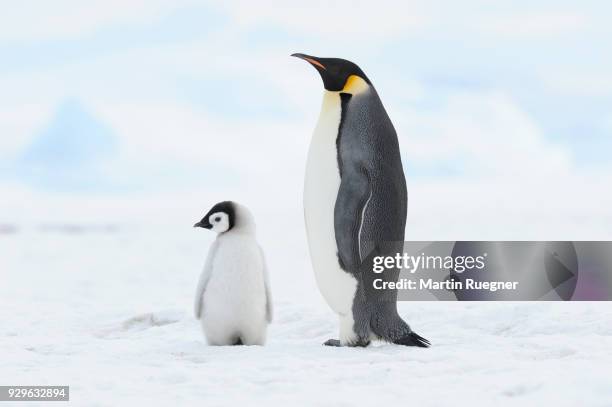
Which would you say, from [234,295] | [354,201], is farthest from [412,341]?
[234,295]

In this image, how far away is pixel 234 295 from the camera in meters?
4.96

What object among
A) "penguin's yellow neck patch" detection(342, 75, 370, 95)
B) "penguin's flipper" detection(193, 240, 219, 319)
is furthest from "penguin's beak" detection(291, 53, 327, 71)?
"penguin's flipper" detection(193, 240, 219, 319)

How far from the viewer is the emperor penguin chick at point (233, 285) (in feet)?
16.3

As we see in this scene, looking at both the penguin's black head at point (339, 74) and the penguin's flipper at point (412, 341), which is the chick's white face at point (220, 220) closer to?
the penguin's black head at point (339, 74)

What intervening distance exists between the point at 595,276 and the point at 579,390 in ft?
11.0

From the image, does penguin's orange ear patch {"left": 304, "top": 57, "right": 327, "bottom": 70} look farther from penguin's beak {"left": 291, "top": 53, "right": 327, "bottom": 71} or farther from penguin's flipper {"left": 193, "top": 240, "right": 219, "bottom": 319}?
penguin's flipper {"left": 193, "top": 240, "right": 219, "bottom": 319}

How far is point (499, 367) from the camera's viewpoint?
12.8ft

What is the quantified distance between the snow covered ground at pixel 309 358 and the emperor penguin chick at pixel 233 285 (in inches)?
8.3

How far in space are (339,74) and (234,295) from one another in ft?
4.94

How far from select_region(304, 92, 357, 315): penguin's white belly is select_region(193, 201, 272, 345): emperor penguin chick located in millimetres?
387

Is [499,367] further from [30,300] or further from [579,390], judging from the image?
[30,300]

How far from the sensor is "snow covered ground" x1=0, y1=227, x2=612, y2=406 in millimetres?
3475

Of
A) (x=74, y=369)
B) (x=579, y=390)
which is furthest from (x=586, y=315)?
(x=74, y=369)

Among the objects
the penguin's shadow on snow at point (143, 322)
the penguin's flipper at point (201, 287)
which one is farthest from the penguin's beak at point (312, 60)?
the penguin's shadow on snow at point (143, 322)
